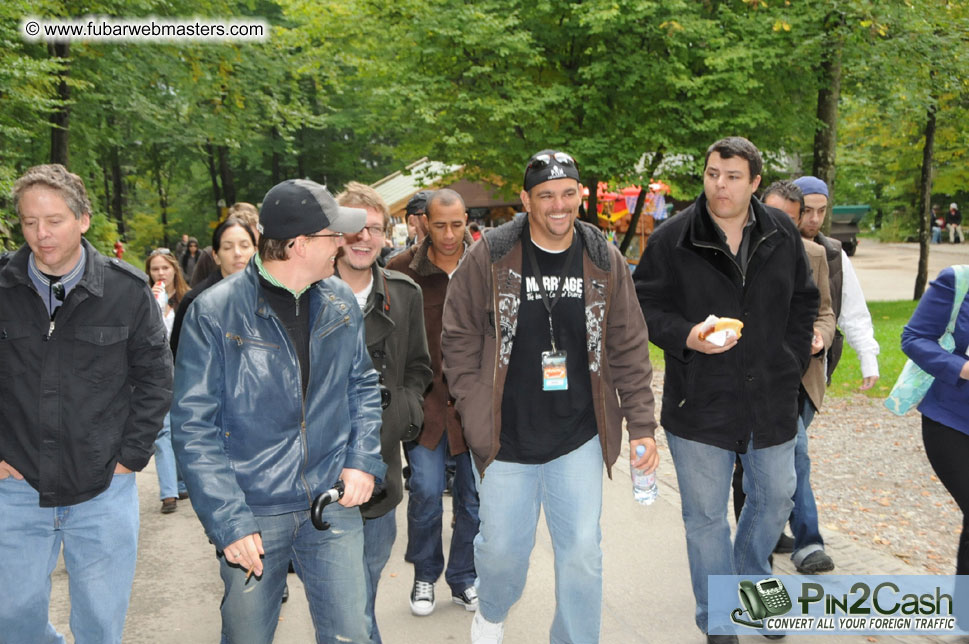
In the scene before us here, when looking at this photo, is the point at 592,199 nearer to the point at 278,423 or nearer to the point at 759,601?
the point at 759,601

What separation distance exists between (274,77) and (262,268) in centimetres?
1748

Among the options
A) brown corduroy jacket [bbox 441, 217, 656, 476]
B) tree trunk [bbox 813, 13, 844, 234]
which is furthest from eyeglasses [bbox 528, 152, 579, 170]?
tree trunk [bbox 813, 13, 844, 234]

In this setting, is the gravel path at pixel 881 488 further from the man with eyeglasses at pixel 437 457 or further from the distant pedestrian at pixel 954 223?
the distant pedestrian at pixel 954 223

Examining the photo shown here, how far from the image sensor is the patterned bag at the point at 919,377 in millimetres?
4297

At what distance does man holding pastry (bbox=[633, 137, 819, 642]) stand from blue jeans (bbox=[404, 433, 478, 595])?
1.34 meters

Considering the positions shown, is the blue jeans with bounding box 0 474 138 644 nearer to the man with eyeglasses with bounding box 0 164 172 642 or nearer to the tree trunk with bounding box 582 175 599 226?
the man with eyeglasses with bounding box 0 164 172 642

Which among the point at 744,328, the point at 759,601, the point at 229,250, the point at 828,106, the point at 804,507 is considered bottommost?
the point at 759,601

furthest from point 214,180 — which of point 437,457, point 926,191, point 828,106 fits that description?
point 437,457

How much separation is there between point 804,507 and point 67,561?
3993mm

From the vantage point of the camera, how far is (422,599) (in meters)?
5.13

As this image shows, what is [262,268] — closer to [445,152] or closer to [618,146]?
[618,146]

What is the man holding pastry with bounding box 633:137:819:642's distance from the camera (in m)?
4.39

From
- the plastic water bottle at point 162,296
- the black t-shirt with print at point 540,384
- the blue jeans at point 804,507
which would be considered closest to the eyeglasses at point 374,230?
the black t-shirt with print at point 540,384

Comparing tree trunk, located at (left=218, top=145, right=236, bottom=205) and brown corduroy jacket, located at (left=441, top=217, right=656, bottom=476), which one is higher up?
tree trunk, located at (left=218, top=145, right=236, bottom=205)
